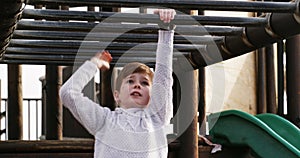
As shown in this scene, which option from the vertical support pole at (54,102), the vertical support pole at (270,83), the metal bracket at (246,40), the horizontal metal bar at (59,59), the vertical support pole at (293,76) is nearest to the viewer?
the metal bracket at (246,40)

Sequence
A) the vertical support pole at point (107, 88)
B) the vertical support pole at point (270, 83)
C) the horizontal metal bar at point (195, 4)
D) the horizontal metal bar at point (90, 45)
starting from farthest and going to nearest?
the vertical support pole at point (270, 83) < the vertical support pole at point (107, 88) < the horizontal metal bar at point (90, 45) < the horizontal metal bar at point (195, 4)

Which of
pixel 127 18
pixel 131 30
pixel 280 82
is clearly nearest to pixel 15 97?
pixel 280 82

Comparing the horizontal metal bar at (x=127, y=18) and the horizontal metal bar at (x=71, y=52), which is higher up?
the horizontal metal bar at (x=127, y=18)

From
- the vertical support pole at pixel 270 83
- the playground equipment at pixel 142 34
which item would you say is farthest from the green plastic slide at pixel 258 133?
the vertical support pole at pixel 270 83

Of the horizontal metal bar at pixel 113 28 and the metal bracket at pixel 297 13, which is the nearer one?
the metal bracket at pixel 297 13

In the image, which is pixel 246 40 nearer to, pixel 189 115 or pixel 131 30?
pixel 131 30

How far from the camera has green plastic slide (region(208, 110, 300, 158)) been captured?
4.19 meters

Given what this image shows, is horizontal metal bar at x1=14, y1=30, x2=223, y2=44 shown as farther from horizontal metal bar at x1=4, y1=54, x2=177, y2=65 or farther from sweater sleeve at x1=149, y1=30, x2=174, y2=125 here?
horizontal metal bar at x1=4, y1=54, x2=177, y2=65

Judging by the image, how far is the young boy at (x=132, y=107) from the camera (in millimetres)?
2598

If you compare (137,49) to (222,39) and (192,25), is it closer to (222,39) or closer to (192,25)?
(222,39)

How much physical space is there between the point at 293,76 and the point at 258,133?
0.47 meters

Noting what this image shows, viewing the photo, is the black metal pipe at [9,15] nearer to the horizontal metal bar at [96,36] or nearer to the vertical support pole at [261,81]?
the horizontal metal bar at [96,36]

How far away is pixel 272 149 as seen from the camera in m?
4.21

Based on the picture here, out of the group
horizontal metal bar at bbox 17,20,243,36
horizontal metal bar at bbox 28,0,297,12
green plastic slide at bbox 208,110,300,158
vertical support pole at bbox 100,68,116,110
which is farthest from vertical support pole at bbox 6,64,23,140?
horizontal metal bar at bbox 28,0,297,12
